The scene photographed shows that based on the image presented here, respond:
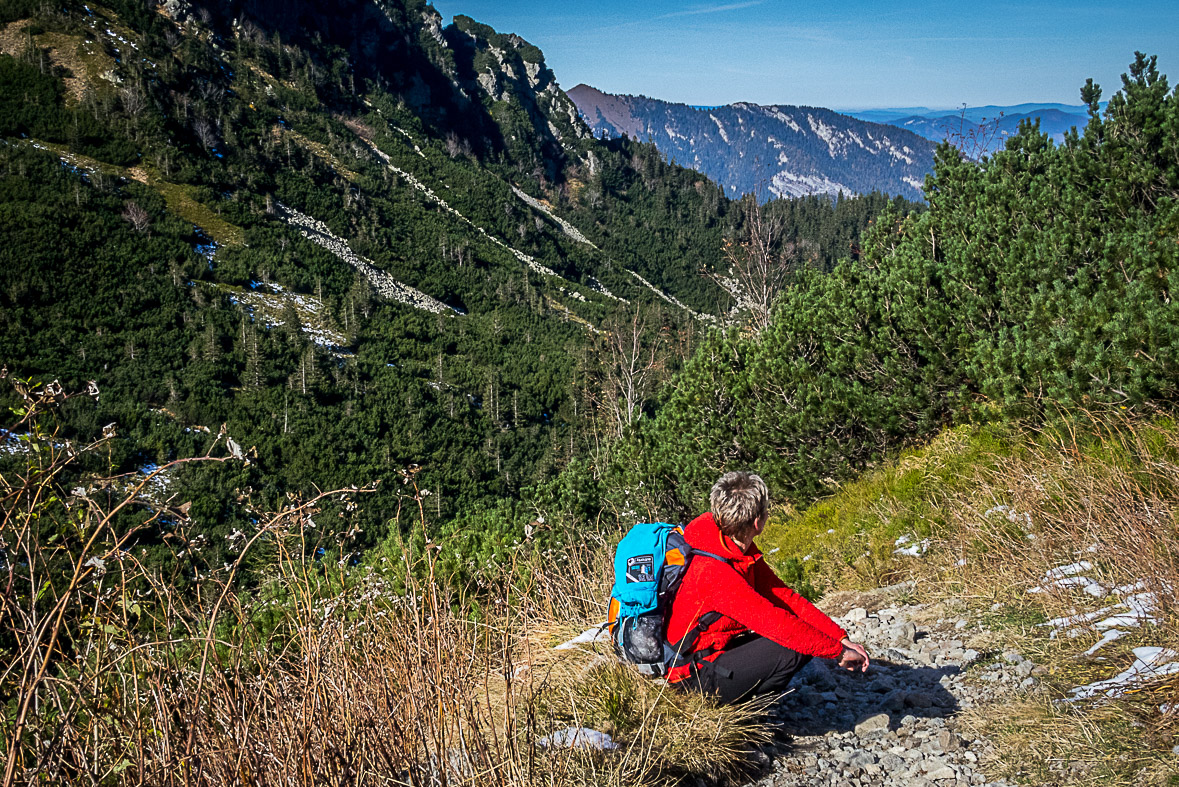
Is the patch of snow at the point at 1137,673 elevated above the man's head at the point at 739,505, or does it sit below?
below

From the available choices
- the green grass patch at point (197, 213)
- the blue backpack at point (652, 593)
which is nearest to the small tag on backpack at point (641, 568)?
the blue backpack at point (652, 593)

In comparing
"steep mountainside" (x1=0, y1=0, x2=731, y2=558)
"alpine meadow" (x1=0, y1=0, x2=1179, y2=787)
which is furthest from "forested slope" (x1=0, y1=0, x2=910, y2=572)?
"alpine meadow" (x1=0, y1=0, x2=1179, y2=787)

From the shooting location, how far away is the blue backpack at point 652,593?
2537 mm

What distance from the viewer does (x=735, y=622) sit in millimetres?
2686

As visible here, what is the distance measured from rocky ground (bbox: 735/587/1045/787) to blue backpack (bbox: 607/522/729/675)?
1.65ft

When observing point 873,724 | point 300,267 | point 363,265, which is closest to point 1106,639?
point 873,724

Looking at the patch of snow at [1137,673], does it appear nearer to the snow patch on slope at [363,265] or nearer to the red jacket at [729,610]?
the red jacket at [729,610]

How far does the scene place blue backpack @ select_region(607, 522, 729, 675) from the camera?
254cm

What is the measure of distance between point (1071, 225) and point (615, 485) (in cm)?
638

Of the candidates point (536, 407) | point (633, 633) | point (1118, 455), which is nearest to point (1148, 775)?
point (633, 633)

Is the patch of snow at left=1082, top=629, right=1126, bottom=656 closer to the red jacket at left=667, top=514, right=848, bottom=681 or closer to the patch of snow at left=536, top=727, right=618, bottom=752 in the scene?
the red jacket at left=667, top=514, right=848, bottom=681

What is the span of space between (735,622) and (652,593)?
1.37 feet

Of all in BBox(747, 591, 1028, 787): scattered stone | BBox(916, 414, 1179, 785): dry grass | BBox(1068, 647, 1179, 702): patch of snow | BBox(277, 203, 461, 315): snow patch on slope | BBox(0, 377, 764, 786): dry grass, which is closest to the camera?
BBox(0, 377, 764, 786): dry grass

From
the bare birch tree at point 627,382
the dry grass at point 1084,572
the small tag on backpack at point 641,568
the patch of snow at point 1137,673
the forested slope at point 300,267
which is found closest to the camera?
the dry grass at point 1084,572
